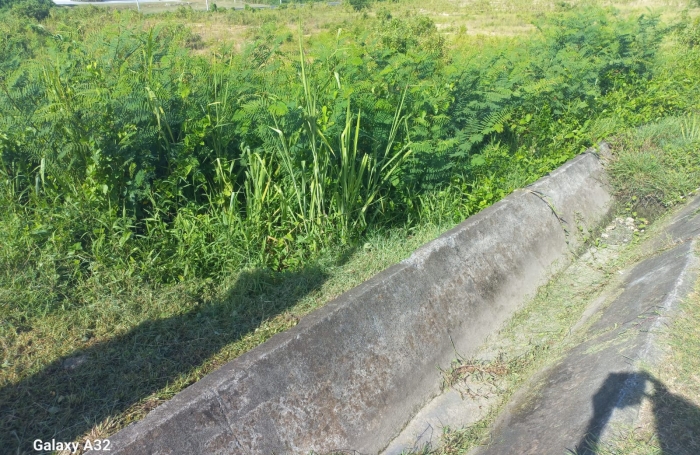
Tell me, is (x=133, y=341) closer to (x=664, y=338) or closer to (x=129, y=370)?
(x=129, y=370)

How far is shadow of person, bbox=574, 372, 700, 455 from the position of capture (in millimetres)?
2365

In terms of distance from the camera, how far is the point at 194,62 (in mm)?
5293

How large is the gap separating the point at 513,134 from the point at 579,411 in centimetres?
415

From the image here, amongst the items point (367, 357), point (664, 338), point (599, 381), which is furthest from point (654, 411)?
point (367, 357)

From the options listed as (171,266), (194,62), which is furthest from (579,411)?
(194,62)

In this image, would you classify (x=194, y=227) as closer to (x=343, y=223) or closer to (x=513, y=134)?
(x=343, y=223)

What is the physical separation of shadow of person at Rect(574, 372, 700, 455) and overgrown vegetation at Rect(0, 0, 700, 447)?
6.17 feet

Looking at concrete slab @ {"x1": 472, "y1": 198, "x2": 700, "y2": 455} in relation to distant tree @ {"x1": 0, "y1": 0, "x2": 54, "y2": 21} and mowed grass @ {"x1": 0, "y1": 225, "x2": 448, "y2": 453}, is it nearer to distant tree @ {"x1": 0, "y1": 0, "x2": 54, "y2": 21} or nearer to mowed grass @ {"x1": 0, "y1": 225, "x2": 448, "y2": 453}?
mowed grass @ {"x1": 0, "y1": 225, "x2": 448, "y2": 453}

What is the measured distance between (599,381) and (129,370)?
94.7 inches

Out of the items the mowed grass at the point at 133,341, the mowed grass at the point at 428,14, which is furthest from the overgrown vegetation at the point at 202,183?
the mowed grass at the point at 428,14

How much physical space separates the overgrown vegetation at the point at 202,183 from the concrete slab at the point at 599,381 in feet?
4.90

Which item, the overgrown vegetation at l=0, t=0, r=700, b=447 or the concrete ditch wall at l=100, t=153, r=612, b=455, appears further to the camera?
the overgrown vegetation at l=0, t=0, r=700, b=447

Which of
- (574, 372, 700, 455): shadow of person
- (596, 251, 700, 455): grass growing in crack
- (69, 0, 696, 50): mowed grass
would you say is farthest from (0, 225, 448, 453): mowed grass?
(69, 0, 696, 50): mowed grass

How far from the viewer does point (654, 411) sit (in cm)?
255
